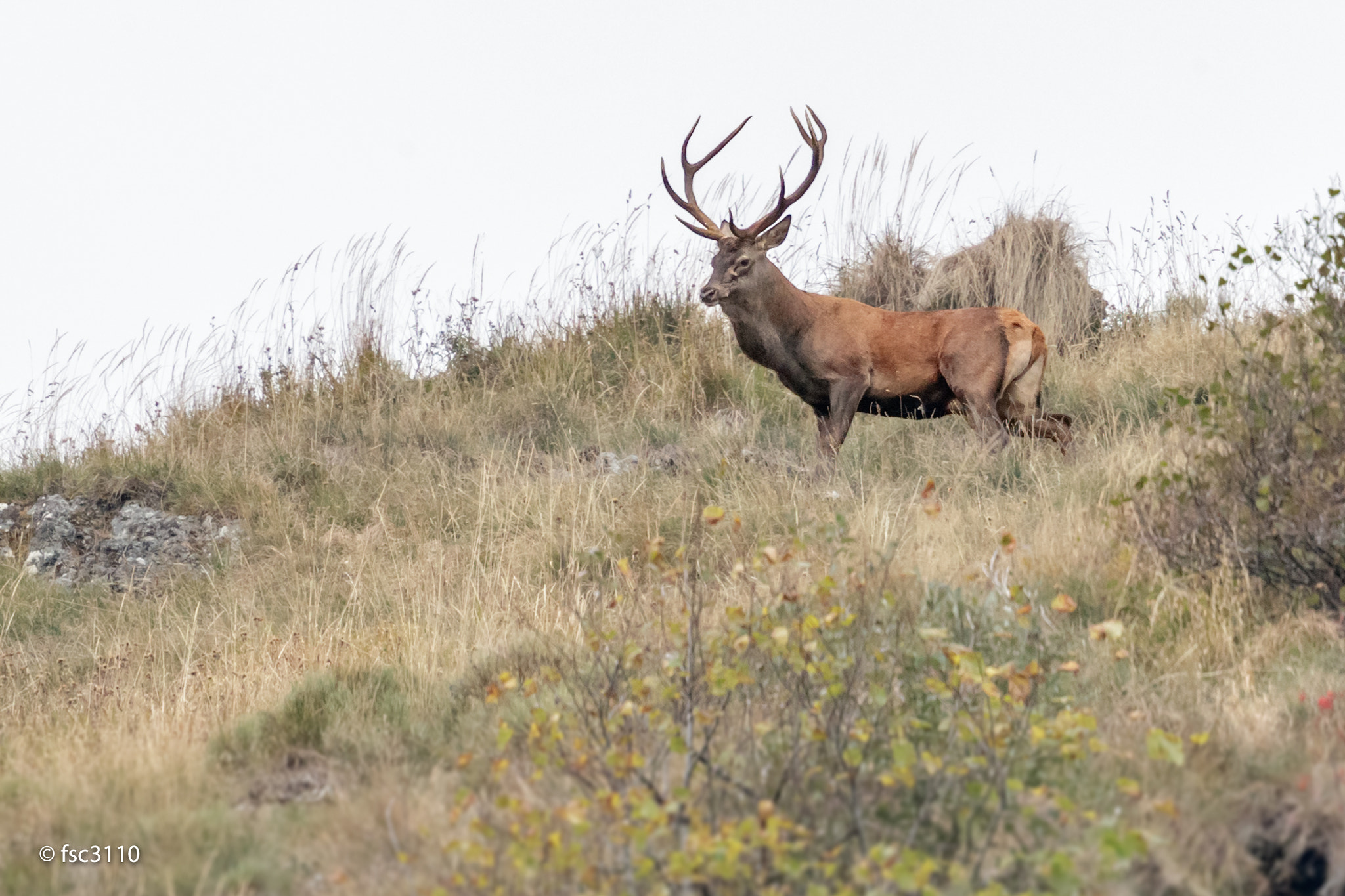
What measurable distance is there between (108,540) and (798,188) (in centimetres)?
550

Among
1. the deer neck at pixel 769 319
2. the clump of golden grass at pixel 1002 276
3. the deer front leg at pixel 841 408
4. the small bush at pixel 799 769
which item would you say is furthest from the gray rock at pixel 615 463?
the small bush at pixel 799 769

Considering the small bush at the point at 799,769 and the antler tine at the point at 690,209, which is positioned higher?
the antler tine at the point at 690,209

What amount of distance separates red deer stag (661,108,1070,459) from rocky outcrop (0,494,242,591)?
3924mm

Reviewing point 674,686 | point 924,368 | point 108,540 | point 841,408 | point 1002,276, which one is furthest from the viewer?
point 1002,276

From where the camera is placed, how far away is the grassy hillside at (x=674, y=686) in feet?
10.5

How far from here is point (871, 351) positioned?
27.1 ft

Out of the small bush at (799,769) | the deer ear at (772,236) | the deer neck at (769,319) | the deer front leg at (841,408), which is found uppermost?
the deer ear at (772,236)

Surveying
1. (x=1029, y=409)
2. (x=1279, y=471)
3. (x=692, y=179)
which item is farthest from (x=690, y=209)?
(x=1279, y=471)

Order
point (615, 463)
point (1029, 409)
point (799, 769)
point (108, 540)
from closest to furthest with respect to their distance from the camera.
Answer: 1. point (799, 769)
2. point (1029, 409)
3. point (108, 540)
4. point (615, 463)

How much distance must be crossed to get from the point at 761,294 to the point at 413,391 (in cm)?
429

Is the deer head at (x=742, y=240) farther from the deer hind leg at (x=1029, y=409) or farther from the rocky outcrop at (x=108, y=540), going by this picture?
the rocky outcrop at (x=108, y=540)

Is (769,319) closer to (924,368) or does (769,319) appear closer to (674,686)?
(924,368)

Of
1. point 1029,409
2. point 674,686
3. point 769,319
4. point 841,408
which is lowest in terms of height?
point 674,686

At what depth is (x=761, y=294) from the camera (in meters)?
8.27
